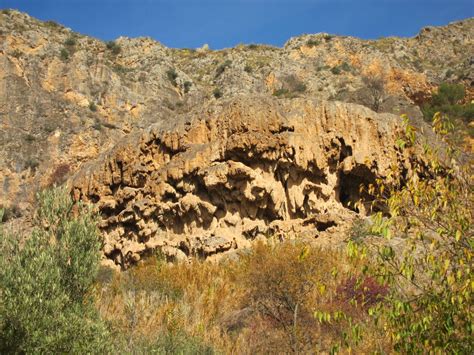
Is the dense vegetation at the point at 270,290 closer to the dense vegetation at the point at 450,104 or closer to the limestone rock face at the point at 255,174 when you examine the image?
the limestone rock face at the point at 255,174

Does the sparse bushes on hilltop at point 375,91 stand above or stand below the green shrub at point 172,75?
below

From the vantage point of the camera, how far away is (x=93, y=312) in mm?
8648

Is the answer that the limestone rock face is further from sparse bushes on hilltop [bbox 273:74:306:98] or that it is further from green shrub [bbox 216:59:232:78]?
green shrub [bbox 216:59:232:78]

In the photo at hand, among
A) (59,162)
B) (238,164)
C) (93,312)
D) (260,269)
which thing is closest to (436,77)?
(59,162)

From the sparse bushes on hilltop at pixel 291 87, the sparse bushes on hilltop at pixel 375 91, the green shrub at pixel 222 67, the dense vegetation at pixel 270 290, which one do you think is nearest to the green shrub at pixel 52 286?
the dense vegetation at pixel 270 290

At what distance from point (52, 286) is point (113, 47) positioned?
146 ft

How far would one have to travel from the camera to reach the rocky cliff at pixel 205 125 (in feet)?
51.9

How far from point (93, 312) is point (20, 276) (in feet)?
5.73

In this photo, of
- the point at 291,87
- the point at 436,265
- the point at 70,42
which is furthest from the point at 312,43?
the point at 436,265

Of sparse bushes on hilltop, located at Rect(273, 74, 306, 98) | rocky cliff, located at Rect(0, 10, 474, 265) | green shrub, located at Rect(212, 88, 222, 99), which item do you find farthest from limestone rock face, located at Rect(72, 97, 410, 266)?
green shrub, located at Rect(212, 88, 222, 99)

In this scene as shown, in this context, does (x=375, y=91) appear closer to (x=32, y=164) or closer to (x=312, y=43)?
(x=312, y=43)

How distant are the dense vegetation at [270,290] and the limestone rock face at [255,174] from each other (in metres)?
1.17

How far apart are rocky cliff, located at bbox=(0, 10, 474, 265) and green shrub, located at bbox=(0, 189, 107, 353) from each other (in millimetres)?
4652

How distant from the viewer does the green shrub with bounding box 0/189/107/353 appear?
684 centimetres
